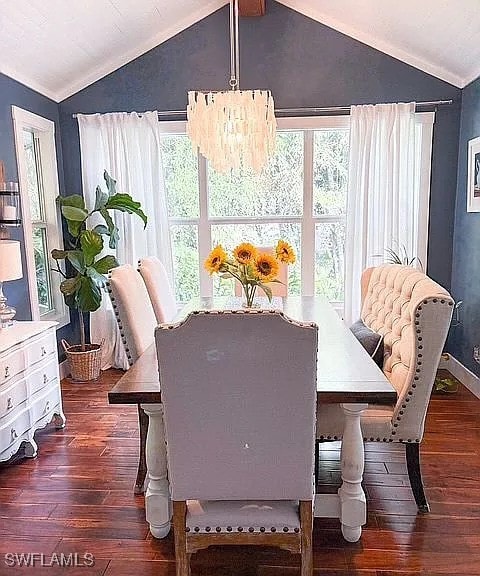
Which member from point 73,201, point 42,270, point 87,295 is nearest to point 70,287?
point 87,295

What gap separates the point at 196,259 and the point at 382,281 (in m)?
2.11

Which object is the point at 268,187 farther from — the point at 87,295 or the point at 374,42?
the point at 87,295

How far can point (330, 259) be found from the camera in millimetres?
4547

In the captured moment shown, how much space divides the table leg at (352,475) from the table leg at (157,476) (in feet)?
2.42

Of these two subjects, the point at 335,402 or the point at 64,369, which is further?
the point at 64,369

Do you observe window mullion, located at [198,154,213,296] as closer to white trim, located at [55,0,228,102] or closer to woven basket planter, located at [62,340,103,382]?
white trim, located at [55,0,228,102]

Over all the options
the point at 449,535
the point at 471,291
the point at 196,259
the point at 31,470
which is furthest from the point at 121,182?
the point at 449,535

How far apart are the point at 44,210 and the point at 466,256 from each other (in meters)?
3.57

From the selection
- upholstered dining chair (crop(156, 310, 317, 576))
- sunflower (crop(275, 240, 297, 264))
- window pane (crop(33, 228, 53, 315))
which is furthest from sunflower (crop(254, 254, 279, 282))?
window pane (crop(33, 228, 53, 315))

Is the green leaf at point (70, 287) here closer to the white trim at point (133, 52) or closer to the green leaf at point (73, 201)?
the green leaf at point (73, 201)

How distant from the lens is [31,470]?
9.08 feet

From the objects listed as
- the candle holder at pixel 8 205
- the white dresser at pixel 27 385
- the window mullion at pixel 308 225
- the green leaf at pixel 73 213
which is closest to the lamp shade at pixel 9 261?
the white dresser at pixel 27 385

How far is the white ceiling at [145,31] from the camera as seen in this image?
10.4 feet

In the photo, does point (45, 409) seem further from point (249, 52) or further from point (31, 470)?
point (249, 52)
